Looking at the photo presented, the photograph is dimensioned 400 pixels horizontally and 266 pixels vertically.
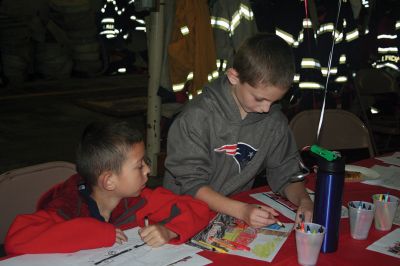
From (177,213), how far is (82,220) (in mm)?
298

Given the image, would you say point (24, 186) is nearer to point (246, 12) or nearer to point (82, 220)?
point (82, 220)

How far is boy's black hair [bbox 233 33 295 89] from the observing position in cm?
180

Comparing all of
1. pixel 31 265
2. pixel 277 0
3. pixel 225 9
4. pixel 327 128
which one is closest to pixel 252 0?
pixel 277 0

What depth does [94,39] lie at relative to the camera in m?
9.92

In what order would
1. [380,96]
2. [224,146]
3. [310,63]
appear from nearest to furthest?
[224,146] → [310,63] → [380,96]

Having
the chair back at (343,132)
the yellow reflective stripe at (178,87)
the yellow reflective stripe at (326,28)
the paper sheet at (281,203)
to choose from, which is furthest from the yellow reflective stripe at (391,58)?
the paper sheet at (281,203)

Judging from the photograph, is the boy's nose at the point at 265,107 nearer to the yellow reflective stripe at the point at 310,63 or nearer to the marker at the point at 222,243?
the marker at the point at 222,243

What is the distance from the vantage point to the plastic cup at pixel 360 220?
1.59 metres

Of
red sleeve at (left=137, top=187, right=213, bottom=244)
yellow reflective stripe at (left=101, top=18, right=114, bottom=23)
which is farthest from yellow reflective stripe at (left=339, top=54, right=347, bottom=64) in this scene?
yellow reflective stripe at (left=101, top=18, right=114, bottom=23)

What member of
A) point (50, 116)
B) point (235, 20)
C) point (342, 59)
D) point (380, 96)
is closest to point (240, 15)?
point (235, 20)

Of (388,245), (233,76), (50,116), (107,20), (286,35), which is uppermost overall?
(107,20)

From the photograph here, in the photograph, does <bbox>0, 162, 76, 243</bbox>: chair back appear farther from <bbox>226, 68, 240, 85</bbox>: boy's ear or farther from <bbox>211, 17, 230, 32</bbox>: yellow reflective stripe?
<bbox>211, 17, 230, 32</bbox>: yellow reflective stripe

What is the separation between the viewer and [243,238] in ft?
5.16

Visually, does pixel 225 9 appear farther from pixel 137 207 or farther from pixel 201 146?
pixel 137 207
